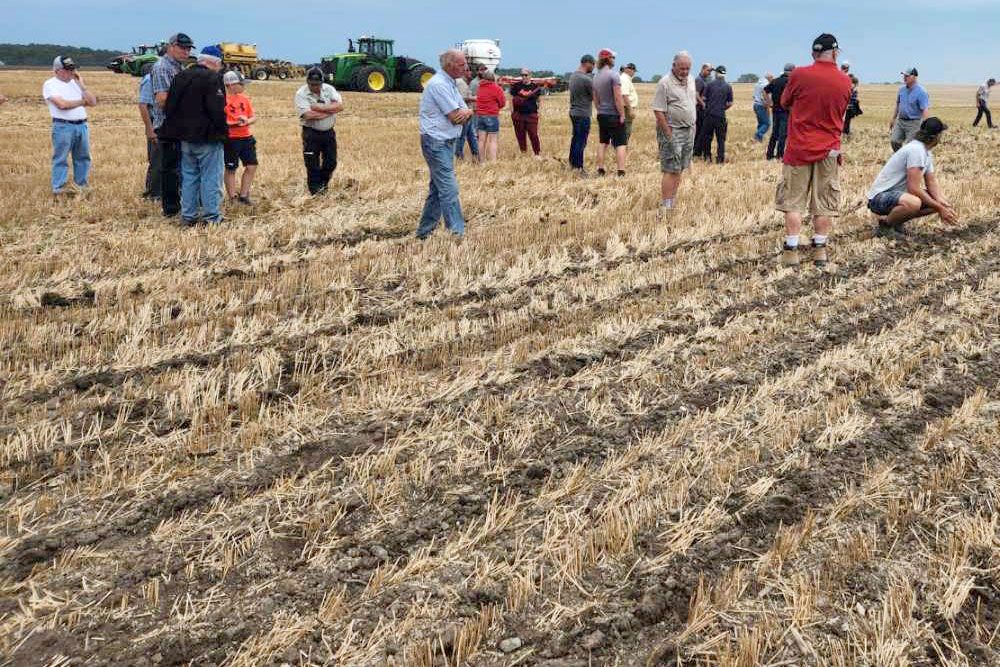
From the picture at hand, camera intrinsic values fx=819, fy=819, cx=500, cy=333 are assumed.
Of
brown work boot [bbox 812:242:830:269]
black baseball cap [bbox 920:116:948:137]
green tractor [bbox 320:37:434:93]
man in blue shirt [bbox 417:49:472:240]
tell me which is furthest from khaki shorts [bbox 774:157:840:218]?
green tractor [bbox 320:37:434:93]

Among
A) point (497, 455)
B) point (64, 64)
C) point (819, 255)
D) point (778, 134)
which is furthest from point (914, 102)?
point (64, 64)

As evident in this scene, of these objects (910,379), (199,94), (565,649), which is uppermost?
(199,94)

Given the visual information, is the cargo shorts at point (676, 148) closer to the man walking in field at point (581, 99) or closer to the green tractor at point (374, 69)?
Result: the man walking in field at point (581, 99)

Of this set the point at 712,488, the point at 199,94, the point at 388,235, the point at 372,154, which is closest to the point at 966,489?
the point at 712,488

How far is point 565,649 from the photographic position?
96.5 inches

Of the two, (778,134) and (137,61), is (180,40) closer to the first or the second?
(778,134)

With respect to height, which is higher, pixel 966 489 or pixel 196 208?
pixel 196 208

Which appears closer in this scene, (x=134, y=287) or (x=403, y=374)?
(x=403, y=374)

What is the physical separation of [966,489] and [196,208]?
24.1 ft

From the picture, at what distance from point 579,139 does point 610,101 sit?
990 millimetres

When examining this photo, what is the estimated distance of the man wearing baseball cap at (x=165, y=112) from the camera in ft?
26.8

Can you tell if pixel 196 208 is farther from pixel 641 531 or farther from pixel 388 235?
pixel 641 531

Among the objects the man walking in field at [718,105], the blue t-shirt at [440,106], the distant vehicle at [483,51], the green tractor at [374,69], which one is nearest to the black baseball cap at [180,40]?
the blue t-shirt at [440,106]

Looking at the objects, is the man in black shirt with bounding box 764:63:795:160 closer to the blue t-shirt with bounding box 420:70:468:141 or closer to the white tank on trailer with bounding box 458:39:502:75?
the blue t-shirt with bounding box 420:70:468:141
